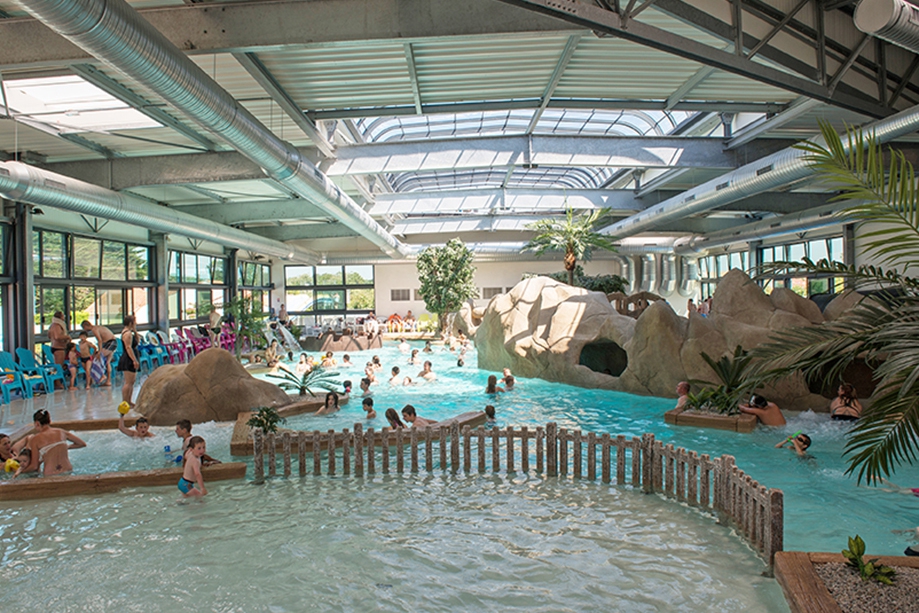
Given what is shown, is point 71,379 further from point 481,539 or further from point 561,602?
point 561,602

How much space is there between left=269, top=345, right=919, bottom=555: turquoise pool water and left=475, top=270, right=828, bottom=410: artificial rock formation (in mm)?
487

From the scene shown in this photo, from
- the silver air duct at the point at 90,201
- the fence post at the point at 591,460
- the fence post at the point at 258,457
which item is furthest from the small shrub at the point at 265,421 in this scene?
the silver air duct at the point at 90,201

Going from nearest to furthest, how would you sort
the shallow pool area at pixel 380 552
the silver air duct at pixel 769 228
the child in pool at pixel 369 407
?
1. the shallow pool area at pixel 380 552
2. the child in pool at pixel 369 407
3. the silver air duct at pixel 769 228

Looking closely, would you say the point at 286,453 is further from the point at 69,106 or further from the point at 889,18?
the point at 889,18

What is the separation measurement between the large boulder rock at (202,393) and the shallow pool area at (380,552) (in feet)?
12.2

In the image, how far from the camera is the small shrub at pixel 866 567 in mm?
3908

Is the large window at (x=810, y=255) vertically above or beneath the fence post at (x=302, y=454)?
above

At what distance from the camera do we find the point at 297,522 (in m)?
6.07

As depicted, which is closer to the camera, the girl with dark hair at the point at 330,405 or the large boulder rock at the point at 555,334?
the girl with dark hair at the point at 330,405

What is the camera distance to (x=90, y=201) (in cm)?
1177

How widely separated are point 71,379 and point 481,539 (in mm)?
11973

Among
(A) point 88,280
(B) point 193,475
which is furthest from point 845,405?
(A) point 88,280

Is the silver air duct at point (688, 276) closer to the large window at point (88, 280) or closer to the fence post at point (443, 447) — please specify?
the large window at point (88, 280)

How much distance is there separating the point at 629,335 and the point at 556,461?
23.6 ft
